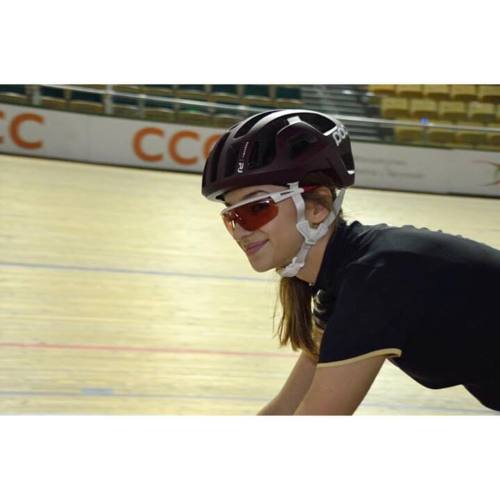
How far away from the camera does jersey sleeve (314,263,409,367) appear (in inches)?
55.5

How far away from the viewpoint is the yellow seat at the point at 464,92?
312 cm

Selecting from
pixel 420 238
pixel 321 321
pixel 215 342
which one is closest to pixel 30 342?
pixel 215 342

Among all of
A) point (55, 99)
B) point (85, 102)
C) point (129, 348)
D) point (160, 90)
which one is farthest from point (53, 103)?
point (129, 348)

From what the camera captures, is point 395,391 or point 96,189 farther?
point 96,189

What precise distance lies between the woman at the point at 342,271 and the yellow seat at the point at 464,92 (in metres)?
1.64

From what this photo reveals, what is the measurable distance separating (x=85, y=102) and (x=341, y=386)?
18.3ft

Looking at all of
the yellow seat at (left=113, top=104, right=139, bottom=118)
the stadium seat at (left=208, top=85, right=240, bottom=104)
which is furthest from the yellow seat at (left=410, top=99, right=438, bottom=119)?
the yellow seat at (left=113, top=104, right=139, bottom=118)

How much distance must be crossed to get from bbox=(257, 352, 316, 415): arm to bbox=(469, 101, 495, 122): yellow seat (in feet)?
5.73

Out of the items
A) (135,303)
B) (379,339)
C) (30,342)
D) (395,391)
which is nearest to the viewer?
(379,339)

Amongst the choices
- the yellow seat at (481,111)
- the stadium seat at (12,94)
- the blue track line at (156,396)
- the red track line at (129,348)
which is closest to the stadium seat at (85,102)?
the stadium seat at (12,94)

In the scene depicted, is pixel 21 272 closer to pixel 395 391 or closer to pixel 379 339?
pixel 395 391

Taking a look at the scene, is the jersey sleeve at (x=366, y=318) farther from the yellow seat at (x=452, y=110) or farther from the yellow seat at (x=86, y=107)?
the yellow seat at (x=86, y=107)

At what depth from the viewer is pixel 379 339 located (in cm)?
141
